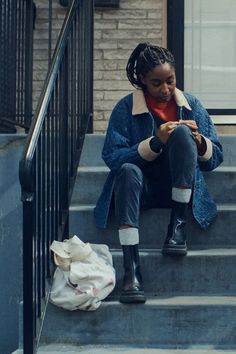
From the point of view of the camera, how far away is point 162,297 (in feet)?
13.8

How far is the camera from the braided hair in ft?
14.9

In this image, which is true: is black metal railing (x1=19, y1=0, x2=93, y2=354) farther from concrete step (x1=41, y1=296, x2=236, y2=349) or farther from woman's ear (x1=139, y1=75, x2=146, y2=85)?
woman's ear (x1=139, y1=75, x2=146, y2=85)

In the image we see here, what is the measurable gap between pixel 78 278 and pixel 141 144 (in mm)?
823

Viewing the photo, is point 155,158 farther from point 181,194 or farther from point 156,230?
point 156,230

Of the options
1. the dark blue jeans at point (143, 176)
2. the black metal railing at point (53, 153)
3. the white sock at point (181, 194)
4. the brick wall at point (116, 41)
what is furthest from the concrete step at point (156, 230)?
the brick wall at point (116, 41)

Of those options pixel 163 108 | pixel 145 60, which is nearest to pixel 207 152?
pixel 163 108

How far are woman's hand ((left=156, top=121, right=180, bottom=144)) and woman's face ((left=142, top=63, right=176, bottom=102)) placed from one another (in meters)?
0.30

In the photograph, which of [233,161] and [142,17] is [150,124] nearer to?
[233,161]

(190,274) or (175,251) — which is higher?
(175,251)

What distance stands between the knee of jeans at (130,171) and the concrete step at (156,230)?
41 centimetres

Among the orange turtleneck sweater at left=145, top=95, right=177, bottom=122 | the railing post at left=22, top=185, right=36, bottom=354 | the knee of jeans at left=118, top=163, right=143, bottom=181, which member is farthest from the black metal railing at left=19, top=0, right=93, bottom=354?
the orange turtleneck sweater at left=145, top=95, right=177, bottom=122

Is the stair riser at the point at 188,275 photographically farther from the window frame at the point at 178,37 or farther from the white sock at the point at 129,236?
the window frame at the point at 178,37

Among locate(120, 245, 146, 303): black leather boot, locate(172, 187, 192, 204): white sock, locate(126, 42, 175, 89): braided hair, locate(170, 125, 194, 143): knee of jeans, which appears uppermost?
locate(126, 42, 175, 89): braided hair

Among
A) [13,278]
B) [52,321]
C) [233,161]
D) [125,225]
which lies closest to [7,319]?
[13,278]
